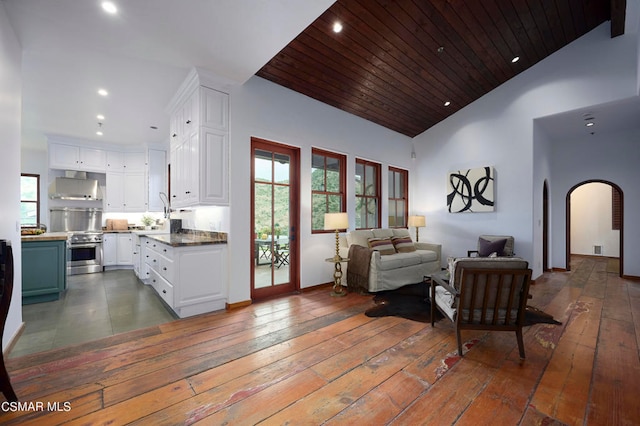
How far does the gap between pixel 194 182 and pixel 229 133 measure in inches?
29.7

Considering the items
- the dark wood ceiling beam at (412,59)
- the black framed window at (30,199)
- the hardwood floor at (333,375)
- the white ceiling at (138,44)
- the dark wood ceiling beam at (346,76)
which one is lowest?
the hardwood floor at (333,375)

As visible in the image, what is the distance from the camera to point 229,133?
3.48m

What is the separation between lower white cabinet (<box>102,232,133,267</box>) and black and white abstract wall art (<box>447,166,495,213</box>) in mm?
6960

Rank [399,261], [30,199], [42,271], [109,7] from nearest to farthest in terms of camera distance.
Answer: [109,7]
[42,271]
[399,261]
[30,199]

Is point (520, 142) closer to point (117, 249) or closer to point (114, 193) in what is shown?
point (117, 249)

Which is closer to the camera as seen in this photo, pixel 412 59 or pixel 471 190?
pixel 412 59

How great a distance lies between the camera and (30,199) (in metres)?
6.58

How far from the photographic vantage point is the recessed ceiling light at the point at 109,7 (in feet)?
7.34

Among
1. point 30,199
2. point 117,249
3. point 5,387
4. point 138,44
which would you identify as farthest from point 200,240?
point 30,199

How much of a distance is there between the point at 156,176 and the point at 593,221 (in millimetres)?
11808

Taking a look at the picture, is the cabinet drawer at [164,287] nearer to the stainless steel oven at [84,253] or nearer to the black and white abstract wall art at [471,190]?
the stainless steel oven at [84,253]

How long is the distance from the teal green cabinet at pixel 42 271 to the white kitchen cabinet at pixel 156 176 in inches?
94.2

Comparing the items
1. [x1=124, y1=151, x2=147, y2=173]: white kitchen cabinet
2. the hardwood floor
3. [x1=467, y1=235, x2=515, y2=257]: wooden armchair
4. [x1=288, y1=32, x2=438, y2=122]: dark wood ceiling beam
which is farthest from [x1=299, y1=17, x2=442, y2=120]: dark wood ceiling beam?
[x1=124, y1=151, x2=147, y2=173]: white kitchen cabinet

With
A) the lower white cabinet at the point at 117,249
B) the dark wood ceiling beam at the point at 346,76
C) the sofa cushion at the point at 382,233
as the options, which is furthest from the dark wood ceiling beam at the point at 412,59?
the lower white cabinet at the point at 117,249
